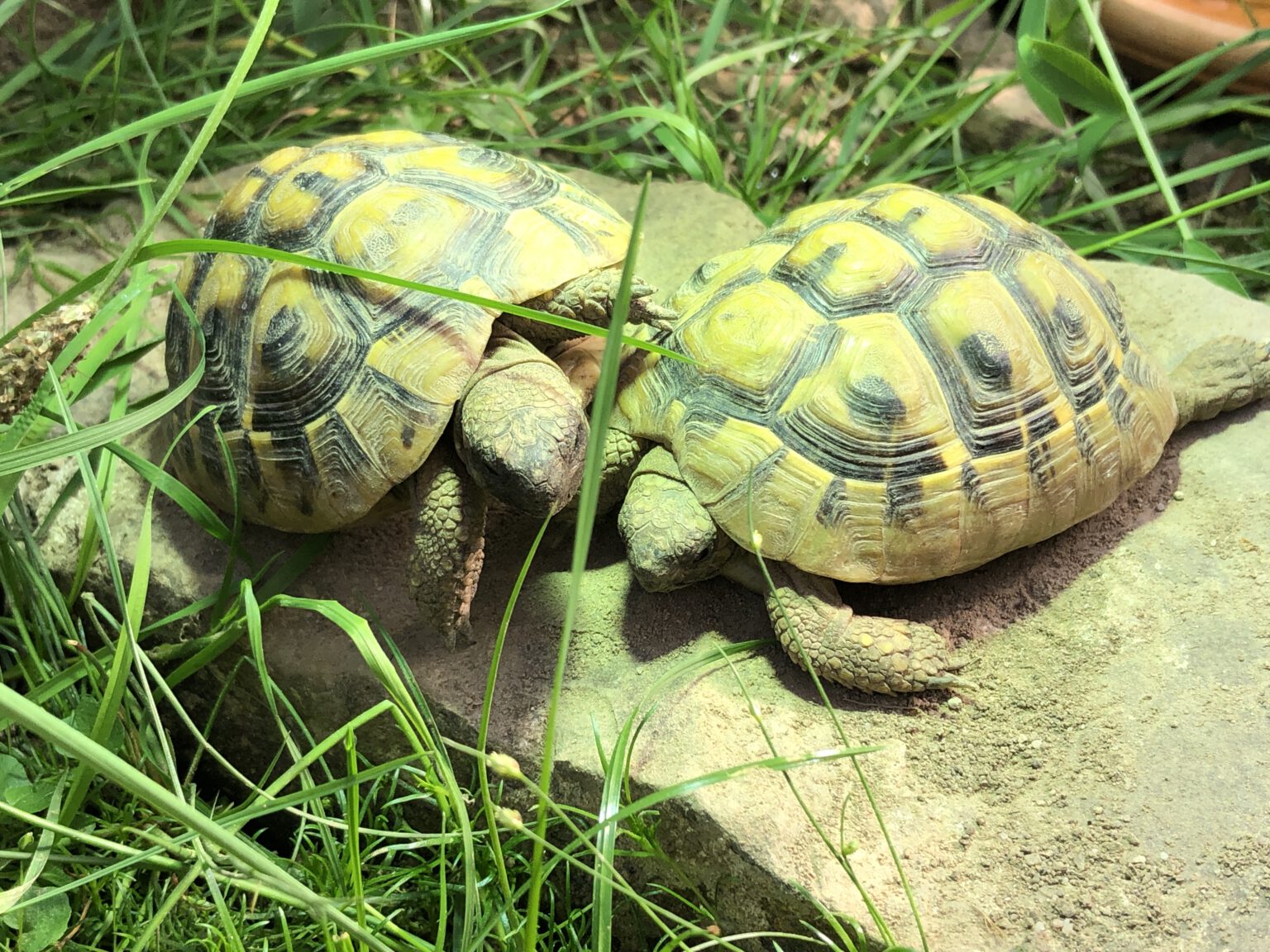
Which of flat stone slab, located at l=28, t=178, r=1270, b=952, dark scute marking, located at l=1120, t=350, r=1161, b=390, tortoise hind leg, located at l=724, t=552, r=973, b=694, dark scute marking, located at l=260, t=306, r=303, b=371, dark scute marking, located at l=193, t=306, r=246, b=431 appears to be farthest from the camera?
dark scute marking, located at l=1120, t=350, r=1161, b=390

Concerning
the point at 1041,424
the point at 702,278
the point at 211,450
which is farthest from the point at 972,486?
the point at 211,450

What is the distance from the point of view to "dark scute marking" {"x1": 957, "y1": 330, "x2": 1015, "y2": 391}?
237cm

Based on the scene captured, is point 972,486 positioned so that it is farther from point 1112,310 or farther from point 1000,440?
point 1112,310

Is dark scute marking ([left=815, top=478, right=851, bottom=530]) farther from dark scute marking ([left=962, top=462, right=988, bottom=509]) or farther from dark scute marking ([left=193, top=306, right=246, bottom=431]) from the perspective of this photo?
dark scute marking ([left=193, top=306, right=246, bottom=431])

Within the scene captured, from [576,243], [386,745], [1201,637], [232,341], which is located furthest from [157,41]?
[1201,637]

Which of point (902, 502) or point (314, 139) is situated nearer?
point (902, 502)

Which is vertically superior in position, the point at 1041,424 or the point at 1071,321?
the point at 1071,321

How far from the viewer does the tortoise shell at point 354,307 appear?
7.55 ft

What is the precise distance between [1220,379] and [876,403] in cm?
121

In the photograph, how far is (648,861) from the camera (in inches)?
89.4

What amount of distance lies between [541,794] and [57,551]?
1.91 metres

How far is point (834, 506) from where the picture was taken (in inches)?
90.1

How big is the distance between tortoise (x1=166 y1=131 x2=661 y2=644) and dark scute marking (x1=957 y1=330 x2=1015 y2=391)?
2.55ft

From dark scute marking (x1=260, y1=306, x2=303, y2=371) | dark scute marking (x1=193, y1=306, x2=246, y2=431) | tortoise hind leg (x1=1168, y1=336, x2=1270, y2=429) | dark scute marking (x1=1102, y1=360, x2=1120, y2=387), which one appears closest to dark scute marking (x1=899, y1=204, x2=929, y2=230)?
dark scute marking (x1=1102, y1=360, x2=1120, y2=387)
